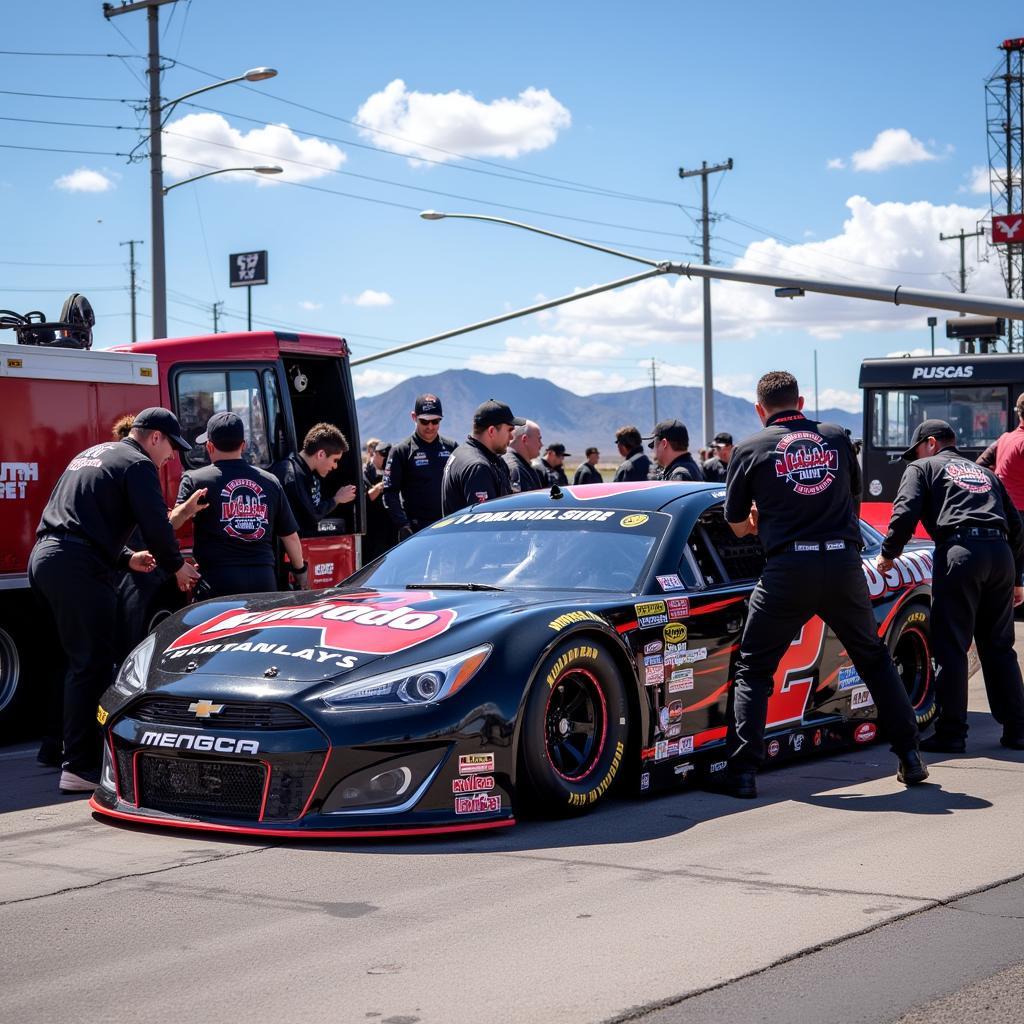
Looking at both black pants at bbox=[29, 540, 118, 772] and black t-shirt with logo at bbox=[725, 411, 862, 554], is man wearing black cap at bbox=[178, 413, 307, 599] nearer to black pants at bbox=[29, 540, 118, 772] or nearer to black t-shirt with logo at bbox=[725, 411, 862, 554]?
black pants at bbox=[29, 540, 118, 772]

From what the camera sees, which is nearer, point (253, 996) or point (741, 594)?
point (253, 996)

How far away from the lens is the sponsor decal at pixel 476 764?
Answer: 5.15 m

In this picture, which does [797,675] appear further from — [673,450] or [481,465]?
[673,450]

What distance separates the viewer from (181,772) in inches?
211

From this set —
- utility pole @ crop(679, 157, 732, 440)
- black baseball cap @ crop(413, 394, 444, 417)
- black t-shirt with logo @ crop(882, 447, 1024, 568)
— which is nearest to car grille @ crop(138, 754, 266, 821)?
black t-shirt with logo @ crop(882, 447, 1024, 568)

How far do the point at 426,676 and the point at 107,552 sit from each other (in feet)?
7.38

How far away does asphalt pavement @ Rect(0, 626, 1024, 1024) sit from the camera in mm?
3527

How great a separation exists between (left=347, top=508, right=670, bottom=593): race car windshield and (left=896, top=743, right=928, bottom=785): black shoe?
1.47 metres

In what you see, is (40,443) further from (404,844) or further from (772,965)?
→ (772,965)

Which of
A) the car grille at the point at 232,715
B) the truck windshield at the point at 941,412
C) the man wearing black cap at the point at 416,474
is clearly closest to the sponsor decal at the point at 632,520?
the car grille at the point at 232,715

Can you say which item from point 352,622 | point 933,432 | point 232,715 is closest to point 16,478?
point 352,622

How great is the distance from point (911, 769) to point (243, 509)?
136 inches

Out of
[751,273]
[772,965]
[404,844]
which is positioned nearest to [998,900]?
[772,965]

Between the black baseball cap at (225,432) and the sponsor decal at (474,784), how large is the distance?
9.36 ft
